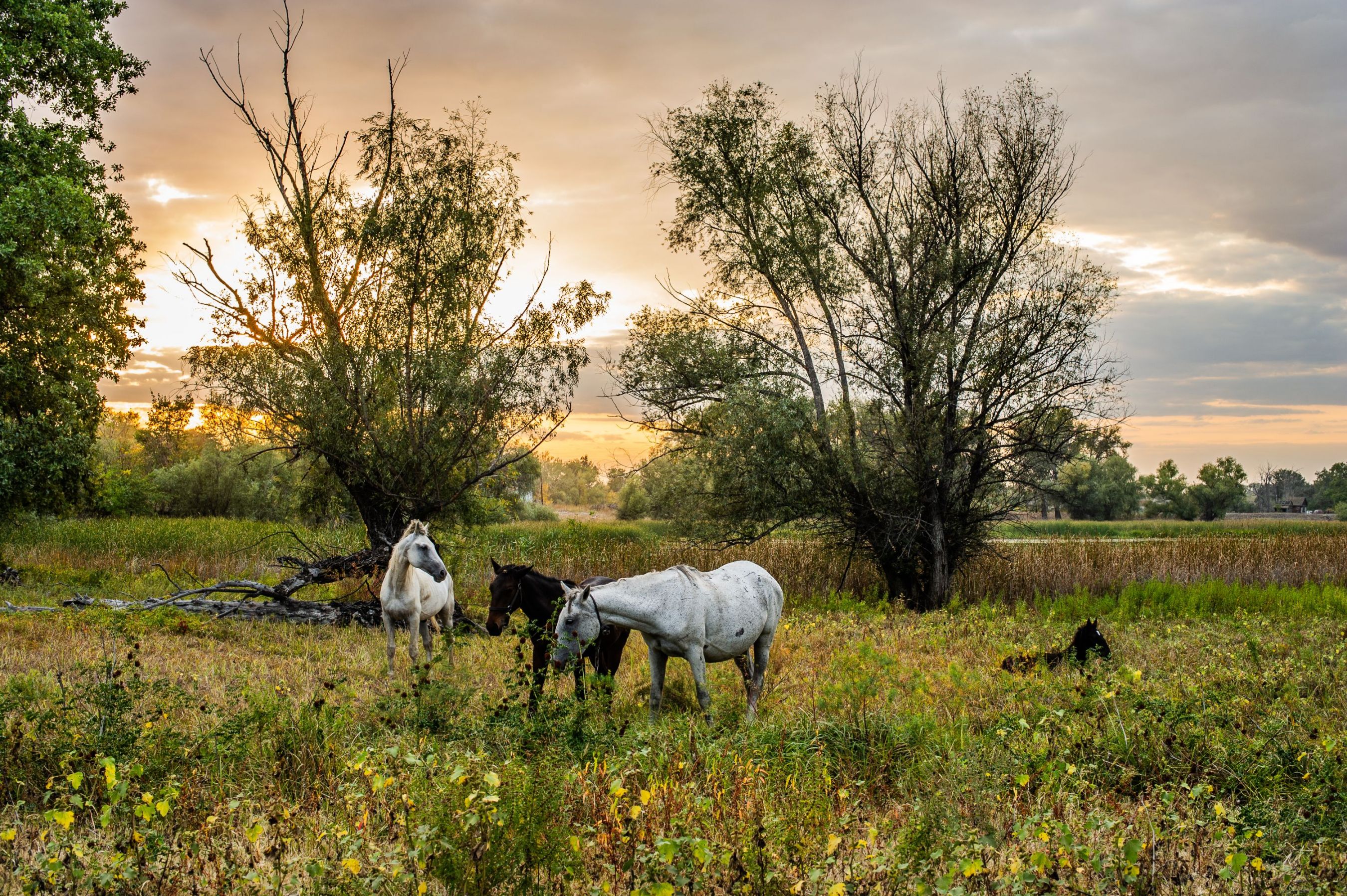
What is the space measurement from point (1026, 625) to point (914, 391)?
20.3 ft

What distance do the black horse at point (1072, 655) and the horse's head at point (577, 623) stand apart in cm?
550

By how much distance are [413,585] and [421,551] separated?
1.02 meters

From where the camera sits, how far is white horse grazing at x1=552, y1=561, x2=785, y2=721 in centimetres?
648

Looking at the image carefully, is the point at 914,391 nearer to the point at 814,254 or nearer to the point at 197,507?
the point at 814,254

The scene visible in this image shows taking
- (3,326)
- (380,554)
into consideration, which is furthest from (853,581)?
(3,326)

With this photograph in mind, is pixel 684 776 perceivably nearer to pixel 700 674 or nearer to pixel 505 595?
pixel 700 674

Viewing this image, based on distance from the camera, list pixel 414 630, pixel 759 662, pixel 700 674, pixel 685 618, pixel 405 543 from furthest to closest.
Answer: pixel 414 630 → pixel 405 543 → pixel 759 662 → pixel 700 674 → pixel 685 618

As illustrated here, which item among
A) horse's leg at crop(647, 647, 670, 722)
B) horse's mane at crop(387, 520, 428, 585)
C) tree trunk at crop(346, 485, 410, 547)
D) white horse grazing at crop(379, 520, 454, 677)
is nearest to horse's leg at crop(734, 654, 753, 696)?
horse's leg at crop(647, 647, 670, 722)

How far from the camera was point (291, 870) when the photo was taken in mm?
4082

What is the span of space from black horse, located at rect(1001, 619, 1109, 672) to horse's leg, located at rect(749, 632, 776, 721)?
3276 millimetres

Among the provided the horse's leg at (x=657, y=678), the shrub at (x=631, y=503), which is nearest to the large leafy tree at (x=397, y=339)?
the horse's leg at (x=657, y=678)

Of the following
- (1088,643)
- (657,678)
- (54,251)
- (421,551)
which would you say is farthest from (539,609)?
(54,251)

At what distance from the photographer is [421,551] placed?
32.1 ft

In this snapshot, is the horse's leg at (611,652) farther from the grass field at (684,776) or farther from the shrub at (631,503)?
the shrub at (631,503)
